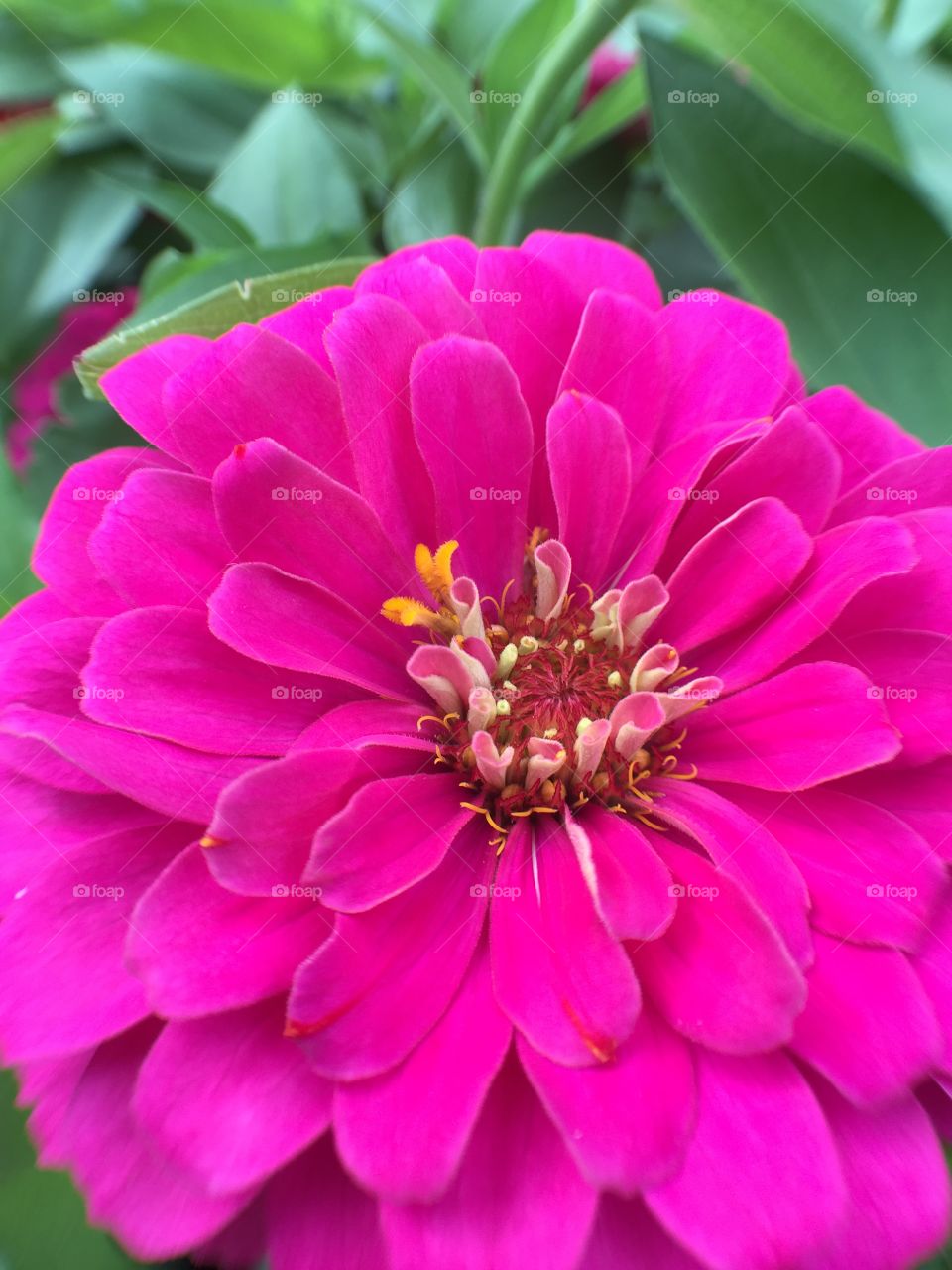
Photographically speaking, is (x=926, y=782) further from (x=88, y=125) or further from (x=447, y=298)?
(x=88, y=125)

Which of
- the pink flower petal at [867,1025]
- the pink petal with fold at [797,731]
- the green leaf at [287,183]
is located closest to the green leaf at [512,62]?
the green leaf at [287,183]

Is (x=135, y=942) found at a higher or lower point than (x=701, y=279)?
lower

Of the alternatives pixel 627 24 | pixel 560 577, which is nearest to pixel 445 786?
pixel 560 577

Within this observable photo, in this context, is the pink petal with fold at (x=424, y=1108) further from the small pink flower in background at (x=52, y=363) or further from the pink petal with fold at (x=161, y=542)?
the small pink flower in background at (x=52, y=363)

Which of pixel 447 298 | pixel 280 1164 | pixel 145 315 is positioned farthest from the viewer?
pixel 145 315

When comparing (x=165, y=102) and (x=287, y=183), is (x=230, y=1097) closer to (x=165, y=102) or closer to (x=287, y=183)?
(x=287, y=183)

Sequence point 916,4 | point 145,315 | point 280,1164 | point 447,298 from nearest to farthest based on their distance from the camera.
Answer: point 280,1164 → point 447,298 → point 145,315 → point 916,4

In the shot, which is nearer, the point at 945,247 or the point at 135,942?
the point at 135,942
